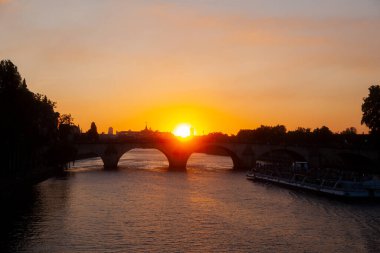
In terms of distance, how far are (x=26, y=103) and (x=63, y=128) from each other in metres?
34.6

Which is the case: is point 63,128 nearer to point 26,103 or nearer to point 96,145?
point 96,145

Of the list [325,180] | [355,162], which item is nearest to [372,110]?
[355,162]

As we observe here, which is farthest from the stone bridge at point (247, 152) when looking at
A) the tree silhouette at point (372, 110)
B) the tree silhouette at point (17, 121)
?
the tree silhouette at point (17, 121)

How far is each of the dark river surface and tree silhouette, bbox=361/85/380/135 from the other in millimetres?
37204

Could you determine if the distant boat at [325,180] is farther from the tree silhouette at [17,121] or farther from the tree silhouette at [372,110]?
the tree silhouette at [17,121]

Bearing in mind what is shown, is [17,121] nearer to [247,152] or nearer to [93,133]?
[247,152]

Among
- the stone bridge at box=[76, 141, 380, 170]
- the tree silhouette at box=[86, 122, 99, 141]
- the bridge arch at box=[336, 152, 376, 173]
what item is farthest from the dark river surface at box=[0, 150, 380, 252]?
the tree silhouette at box=[86, 122, 99, 141]

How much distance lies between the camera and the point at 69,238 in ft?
108

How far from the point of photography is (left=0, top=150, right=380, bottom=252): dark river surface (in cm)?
3156

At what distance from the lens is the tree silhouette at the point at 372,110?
294ft

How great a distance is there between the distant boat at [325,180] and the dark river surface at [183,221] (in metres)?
1.83

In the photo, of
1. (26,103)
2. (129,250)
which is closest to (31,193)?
(26,103)

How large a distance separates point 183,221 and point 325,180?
970 inches

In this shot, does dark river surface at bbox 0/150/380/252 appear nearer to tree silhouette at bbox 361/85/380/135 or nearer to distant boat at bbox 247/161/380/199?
distant boat at bbox 247/161/380/199
